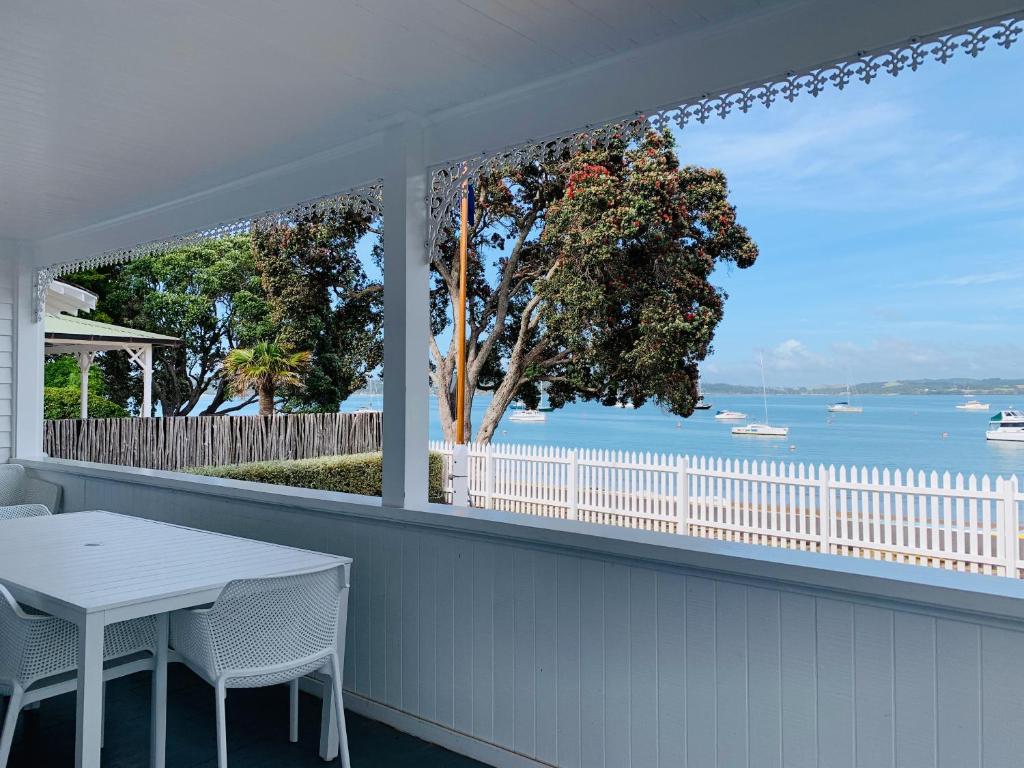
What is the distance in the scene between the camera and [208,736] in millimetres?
3031

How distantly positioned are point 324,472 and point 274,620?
832cm

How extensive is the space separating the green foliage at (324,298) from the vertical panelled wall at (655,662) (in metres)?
13.0

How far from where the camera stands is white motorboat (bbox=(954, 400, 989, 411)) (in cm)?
3600

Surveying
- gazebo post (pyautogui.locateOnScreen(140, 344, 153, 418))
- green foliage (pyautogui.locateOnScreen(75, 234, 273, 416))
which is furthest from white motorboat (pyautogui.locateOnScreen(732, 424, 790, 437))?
gazebo post (pyautogui.locateOnScreen(140, 344, 153, 418))

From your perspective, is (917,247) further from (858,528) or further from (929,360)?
(858,528)

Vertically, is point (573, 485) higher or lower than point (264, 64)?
lower

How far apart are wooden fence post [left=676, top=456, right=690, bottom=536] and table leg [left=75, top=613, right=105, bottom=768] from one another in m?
6.63

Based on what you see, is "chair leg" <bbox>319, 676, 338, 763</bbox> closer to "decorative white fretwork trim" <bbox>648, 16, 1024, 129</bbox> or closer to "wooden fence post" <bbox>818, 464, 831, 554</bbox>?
"decorative white fretwork trim" <bbox>648, 16, 1024, 129</bbox>

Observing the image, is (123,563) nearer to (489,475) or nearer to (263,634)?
(263,634)

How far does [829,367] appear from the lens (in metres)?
34.3

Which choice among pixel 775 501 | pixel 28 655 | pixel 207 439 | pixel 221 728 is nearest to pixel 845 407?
pixel 775 501

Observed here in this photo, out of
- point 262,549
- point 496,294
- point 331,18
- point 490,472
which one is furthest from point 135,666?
point 496,294

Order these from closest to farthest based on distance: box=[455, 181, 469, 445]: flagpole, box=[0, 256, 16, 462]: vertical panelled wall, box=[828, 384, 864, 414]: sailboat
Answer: box=[0, 256, 16, 462]: vertical panelled wall → box=[455, 181, 469, 445]: flagpole → box=[828, 384, 864, 414]: sailboat

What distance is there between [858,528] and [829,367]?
2941 cm
